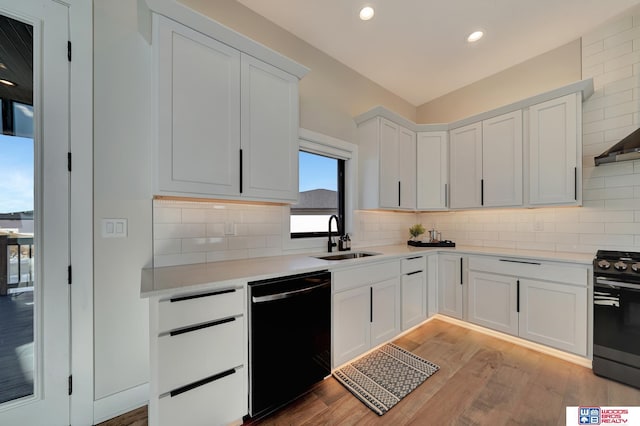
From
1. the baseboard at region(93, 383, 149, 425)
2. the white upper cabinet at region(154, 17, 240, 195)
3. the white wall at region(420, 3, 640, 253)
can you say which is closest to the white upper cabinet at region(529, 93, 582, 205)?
the white wall at region(420, 3, 640, 253)

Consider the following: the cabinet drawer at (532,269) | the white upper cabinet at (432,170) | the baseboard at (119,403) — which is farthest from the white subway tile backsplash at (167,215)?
the cabinet drawer at (532,269)

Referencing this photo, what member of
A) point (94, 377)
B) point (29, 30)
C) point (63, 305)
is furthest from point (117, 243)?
point (29, 30)

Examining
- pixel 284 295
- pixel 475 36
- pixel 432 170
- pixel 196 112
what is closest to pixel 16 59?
pixel 196 112

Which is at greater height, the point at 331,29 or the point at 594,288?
the point at 331,29

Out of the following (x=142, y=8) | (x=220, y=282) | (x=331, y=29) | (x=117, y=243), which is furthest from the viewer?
(x=331, y=29)

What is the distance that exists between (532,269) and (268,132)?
9.08 ft

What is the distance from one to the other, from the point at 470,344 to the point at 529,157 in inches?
81.7

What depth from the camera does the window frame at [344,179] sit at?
235 centimetres

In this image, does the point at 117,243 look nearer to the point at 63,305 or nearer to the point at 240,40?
the point at 63,305

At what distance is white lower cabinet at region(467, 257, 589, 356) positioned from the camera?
2.04 metres

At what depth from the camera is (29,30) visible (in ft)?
4.40

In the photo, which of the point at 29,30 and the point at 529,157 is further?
the point at 529,157

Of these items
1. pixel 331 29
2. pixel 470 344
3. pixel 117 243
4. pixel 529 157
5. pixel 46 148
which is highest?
pixel 331 29

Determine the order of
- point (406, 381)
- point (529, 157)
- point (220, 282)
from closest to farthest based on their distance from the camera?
point (220, 282) < point (406, 381) < point (529, 157)
